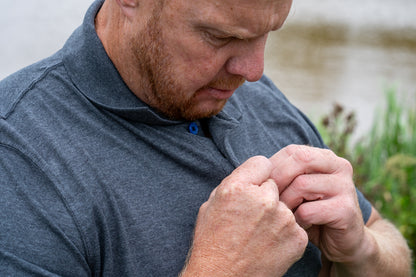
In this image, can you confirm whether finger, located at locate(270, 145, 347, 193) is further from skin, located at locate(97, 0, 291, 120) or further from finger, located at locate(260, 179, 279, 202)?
skin, located at locate(97, 0, 291, 120)

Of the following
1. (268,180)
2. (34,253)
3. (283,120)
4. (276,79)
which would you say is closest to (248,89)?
(283,120)

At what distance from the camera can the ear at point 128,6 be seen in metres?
1.61

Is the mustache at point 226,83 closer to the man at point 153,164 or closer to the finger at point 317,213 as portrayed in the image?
the man at point 153,164

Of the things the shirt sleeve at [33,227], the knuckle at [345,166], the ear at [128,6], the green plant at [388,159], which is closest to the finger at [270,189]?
the knuckle at [345,166]

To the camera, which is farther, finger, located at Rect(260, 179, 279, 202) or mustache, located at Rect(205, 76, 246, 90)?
mustache, located at Rect(205, 76, 246, 90)

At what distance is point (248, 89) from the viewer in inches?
84.7

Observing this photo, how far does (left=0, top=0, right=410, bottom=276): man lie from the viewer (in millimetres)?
1448

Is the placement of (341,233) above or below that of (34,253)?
below

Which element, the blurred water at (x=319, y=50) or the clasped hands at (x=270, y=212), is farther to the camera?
the blurred water at (x=319, y=50)

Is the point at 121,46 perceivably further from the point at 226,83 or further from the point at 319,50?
the point at 319,50

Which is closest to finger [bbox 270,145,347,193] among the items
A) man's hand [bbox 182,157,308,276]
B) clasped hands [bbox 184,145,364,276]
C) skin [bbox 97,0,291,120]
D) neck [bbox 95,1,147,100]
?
clasped hands [bbox 184,145,364,276]

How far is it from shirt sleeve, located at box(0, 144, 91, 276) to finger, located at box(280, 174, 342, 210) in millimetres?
664

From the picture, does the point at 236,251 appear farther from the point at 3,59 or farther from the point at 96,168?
the point at 3,59

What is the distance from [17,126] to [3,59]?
17.1ft
